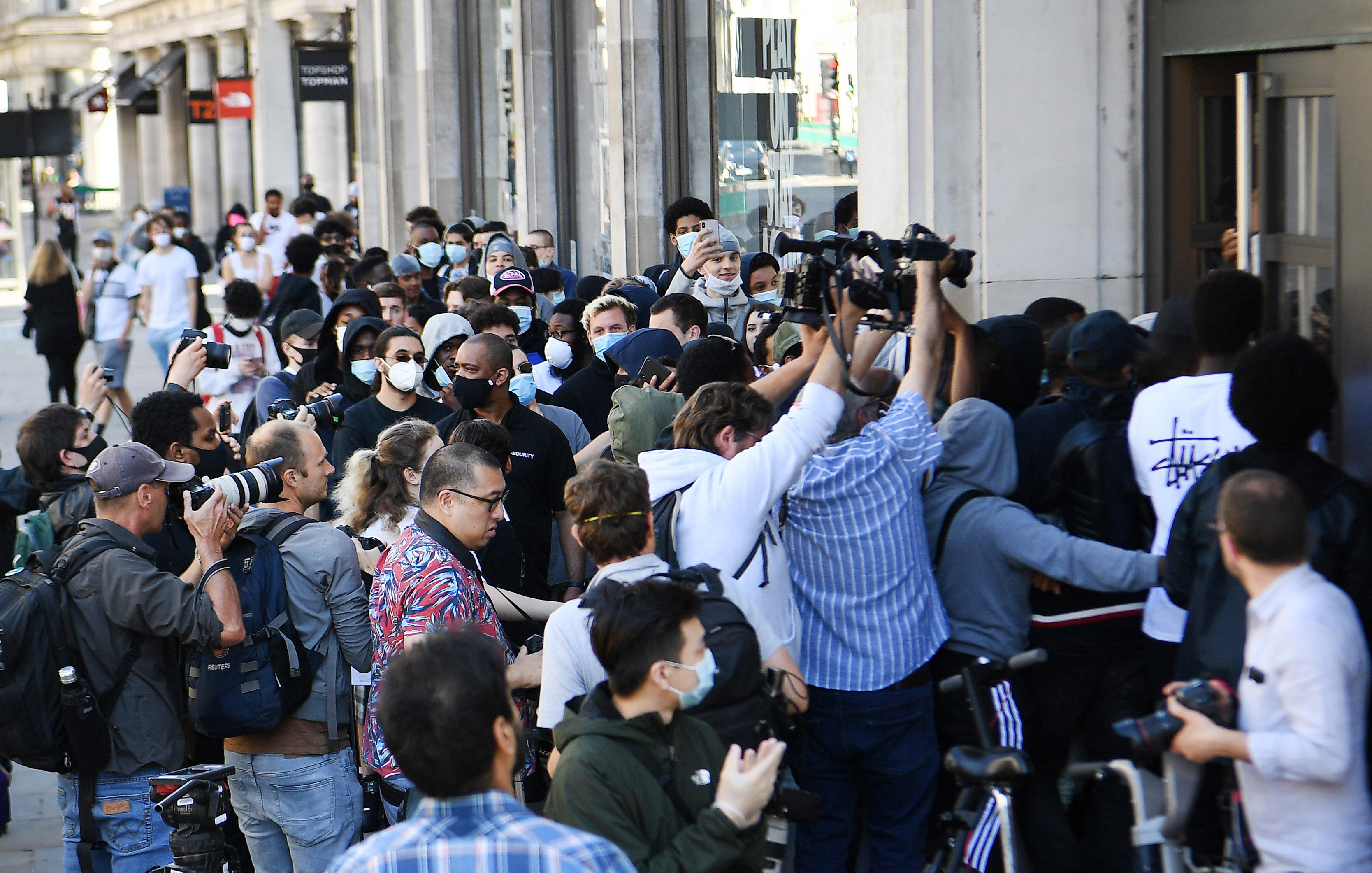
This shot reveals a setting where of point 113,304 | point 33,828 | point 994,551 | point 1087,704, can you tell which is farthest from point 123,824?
point 113,304

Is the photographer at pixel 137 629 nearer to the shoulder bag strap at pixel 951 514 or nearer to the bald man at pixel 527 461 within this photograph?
the bald man at pixel 527 461

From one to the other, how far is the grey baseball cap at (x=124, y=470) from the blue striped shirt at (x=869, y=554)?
206 cm

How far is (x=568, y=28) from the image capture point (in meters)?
15.3

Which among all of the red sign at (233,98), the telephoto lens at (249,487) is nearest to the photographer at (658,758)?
the telephoto lens at (249,487)

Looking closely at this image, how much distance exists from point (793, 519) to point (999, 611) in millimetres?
680

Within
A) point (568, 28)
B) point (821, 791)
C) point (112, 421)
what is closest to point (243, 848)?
point (821, 791)

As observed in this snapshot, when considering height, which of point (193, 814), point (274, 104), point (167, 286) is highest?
point (274, 104)

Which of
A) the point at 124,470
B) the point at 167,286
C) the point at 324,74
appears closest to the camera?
the point at 124,470

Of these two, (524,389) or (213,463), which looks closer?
(213,463)

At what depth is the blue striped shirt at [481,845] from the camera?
2.53m

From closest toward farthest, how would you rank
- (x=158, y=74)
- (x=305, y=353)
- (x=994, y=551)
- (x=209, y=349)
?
(x=994, y=551) → (x=209, y=349) → (x=305, y=353) → (x=158, y=74)

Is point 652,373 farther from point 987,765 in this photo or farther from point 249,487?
point 987,765

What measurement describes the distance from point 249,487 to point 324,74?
72.9 feet

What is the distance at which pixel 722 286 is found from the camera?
8.26 meters
